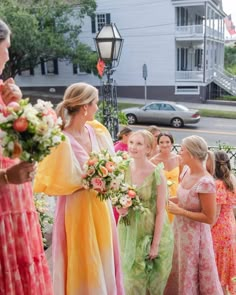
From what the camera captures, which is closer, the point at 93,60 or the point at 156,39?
the point at 93,60

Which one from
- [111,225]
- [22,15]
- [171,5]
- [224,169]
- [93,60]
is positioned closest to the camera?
[111,225]

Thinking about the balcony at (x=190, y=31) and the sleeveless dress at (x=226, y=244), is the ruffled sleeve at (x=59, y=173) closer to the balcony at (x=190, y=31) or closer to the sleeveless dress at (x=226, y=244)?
the sleeveless dress at (x=226, y=244)

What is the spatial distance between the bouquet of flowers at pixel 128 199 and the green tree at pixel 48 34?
56.8 feet

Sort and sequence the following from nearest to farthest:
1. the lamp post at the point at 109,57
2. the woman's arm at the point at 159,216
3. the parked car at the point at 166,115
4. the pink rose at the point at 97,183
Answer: the pink rose at the point at 97,183, the woman's arm at the point at 159,216, the lamp post at the point at 109,57, the parked car at the point at 166,115

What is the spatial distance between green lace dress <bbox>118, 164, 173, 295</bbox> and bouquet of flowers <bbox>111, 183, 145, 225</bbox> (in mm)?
102

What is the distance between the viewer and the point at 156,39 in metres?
23.8

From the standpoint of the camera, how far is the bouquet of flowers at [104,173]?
2174 millimetres

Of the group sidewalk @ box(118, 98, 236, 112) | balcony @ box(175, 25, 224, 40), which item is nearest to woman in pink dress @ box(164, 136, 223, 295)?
sidewalk @ box(118, 98, 236, 112)

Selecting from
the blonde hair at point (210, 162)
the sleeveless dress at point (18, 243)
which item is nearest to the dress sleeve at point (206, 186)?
the blonde hair at point (210, 162)

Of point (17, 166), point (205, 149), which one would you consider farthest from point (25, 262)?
point (205, 149)

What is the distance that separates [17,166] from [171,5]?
23.5 metres

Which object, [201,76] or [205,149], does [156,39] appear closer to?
[201,76]

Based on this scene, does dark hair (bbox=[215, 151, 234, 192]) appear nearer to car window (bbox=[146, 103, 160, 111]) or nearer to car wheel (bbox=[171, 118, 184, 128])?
car wheel (bbox=[171, 118, 184, 128])

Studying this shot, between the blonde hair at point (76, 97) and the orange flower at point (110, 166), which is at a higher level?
the blonde hair at point (76, 97)
